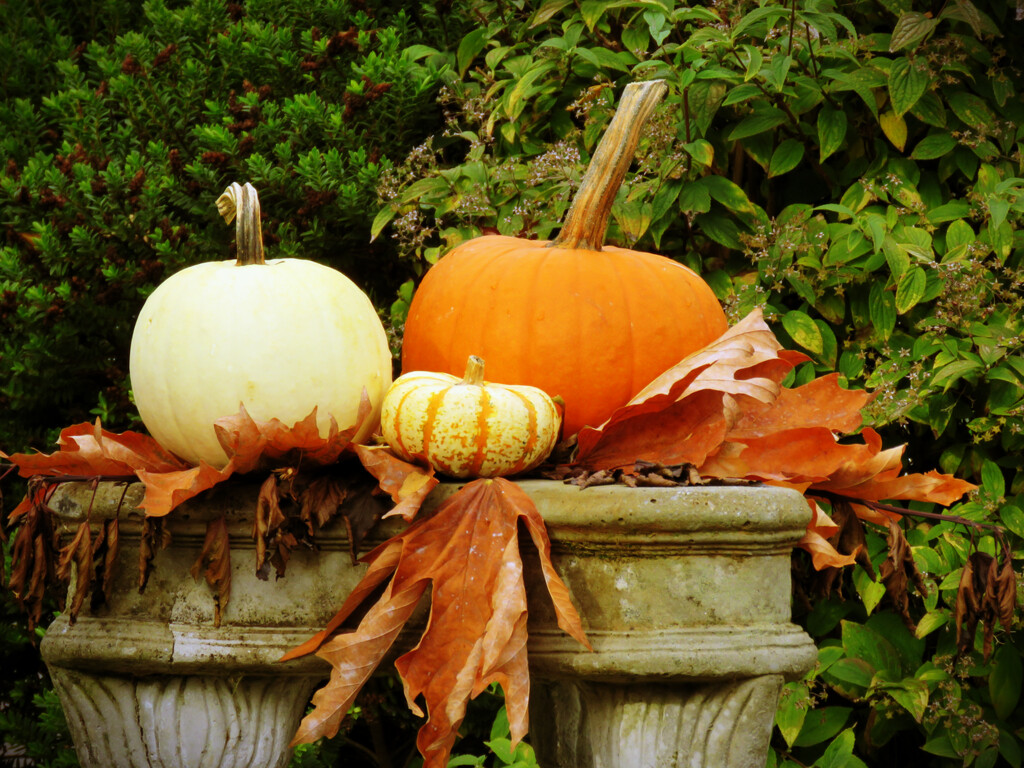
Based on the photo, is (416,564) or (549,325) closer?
(416,564)

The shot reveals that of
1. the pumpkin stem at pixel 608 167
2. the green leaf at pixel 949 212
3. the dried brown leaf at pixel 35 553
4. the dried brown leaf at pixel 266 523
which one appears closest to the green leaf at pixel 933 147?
the green leaf at pixel 949 212

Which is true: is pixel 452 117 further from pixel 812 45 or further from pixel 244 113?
pixel 812 45

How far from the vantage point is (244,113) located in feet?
8.17

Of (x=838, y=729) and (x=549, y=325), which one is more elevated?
(x=549, y=325)

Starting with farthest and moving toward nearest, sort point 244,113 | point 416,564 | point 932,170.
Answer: point 244,113, point 932,170, point 416,564

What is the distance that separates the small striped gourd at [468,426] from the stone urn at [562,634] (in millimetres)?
49

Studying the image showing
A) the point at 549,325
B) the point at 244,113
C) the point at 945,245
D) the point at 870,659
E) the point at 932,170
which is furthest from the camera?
the point at 244,113

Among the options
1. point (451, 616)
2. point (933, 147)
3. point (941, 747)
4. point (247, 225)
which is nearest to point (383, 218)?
point (247, 225)

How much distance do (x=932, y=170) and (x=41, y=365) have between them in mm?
2143

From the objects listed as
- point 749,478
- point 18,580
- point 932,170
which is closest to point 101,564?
point 18,580

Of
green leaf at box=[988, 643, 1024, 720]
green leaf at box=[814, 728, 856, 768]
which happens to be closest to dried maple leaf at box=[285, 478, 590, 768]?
green leaf at box=[814, 728, 856, 768]

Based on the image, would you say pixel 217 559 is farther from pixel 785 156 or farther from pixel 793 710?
pixel 785 156

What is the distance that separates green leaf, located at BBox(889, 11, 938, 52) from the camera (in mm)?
2057

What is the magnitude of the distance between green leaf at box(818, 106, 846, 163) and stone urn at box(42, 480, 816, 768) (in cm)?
112
